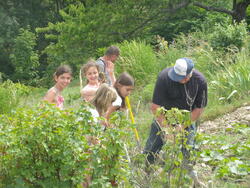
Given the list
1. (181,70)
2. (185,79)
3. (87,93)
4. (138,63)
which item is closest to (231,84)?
(138,63)

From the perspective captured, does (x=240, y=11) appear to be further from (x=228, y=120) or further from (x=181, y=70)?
(x=181, y=70)

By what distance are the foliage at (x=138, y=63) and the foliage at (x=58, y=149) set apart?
8133 mm

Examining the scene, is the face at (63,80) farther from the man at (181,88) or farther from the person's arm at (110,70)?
the man at (181,88)

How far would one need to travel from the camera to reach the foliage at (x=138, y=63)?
1197 cm

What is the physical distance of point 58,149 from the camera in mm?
3561

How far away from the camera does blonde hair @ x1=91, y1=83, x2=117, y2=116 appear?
4.72 m

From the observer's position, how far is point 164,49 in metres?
13.5

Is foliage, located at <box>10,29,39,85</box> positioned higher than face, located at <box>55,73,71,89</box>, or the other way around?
face, located at <box>55,73,71,89</box>

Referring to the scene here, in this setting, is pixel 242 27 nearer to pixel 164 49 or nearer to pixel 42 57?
pixel 164 49

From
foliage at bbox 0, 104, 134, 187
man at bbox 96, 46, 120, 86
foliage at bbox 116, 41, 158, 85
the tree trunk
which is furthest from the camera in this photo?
the tree trunk

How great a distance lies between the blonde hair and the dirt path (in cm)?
303

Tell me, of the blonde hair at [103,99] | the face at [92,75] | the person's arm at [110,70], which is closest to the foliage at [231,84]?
the person's arm at [110,70]

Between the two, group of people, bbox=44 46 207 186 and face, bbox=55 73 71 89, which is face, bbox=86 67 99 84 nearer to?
group of people, bbox=44 46 207 186

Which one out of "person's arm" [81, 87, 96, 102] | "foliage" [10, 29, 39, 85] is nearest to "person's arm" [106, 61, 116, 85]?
"person's arm" [81, 87, 96, 102]
